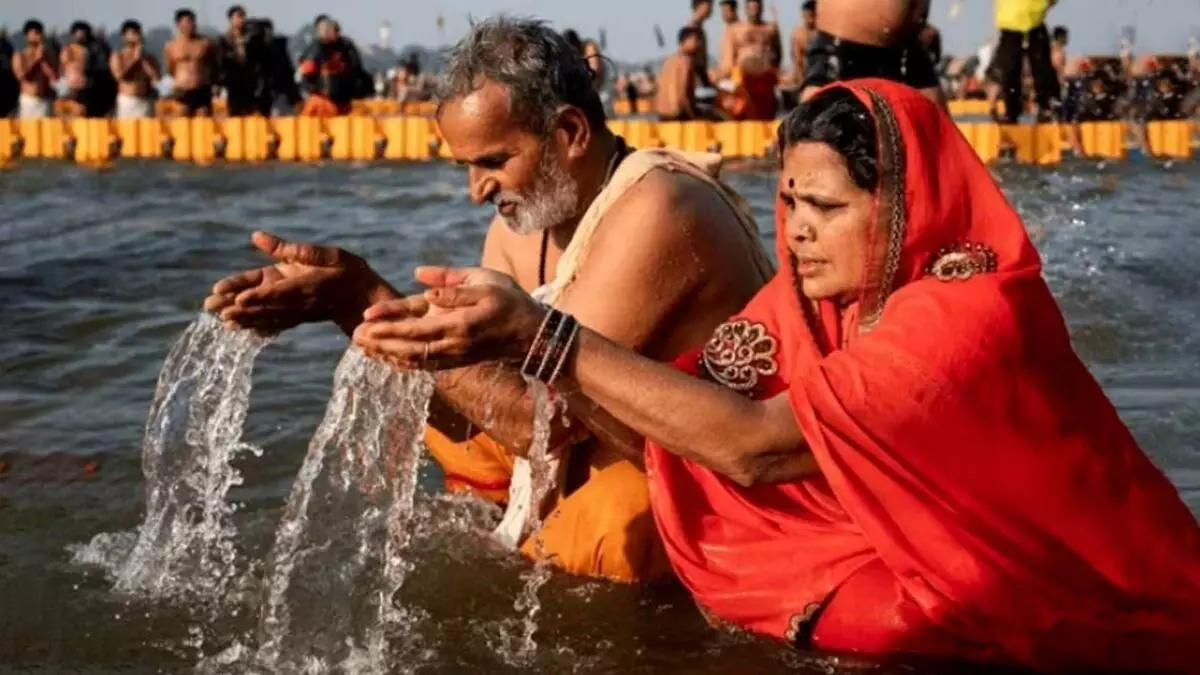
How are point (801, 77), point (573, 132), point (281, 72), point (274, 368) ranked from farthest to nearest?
point (281, 72)
point (801, 77)
point (274, 368)
point (573, 132)

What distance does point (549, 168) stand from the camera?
13.7 feet

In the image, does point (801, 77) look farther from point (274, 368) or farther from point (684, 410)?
point (684, 410)

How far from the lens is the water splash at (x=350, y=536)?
3.87 meters

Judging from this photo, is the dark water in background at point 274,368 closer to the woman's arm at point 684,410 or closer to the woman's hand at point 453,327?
the woman's arm at point 684,410

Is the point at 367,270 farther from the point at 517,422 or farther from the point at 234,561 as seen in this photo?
the point at 234,561

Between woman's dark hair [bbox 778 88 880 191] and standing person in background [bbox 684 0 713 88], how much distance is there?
16.2 meters

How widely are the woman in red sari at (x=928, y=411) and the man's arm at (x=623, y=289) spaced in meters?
0.58

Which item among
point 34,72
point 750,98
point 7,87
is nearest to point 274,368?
point 750,98

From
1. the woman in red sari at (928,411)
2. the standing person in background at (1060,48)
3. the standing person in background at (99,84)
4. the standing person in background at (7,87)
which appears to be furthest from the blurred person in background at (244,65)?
the woman in red sari at (928,411)

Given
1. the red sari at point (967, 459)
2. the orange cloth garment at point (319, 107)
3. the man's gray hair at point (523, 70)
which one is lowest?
the red sari at point (967, 459)

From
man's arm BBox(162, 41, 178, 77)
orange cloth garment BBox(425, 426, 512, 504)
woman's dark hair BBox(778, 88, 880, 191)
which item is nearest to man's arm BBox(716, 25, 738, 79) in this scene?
man's arm BBox(162, 41, 178, 77)

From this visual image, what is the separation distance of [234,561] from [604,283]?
4.50 ft

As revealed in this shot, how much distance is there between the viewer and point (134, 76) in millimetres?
22844

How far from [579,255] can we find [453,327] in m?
1.08
